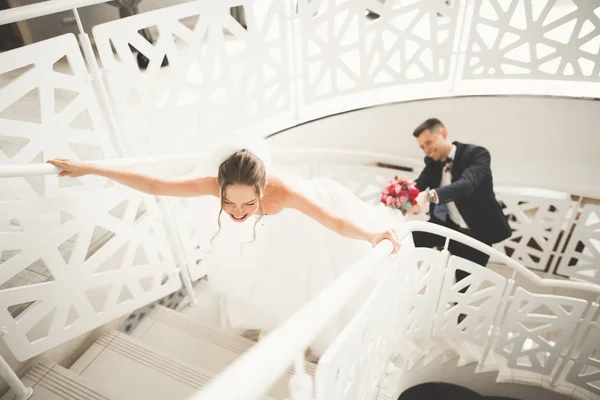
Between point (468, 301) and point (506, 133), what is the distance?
2.49 metres

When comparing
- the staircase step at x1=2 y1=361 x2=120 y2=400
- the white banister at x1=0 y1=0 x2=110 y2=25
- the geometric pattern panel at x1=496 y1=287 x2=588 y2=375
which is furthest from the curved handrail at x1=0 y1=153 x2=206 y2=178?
the geometric pattern panel at x1=496 y1=287 x2=588 y2=375

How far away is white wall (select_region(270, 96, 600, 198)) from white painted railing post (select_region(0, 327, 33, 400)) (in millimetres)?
3030

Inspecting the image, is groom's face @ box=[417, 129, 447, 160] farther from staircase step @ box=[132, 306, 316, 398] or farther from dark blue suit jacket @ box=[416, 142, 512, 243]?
staircase step @ box=[132, 306, 316, 398]

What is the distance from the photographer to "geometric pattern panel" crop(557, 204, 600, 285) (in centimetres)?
475

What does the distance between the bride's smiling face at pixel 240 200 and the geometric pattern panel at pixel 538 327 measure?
2.51m

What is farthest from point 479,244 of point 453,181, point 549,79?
point 549,79

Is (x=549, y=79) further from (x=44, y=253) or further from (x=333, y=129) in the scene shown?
(x=44, y=253)

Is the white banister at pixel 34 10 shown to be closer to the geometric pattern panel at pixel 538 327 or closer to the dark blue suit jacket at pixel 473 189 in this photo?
the dark blue suit jacket at pixel 473 189

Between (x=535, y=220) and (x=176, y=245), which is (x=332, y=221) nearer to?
(x=176, y=245)

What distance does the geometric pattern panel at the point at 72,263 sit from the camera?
6.64 ft

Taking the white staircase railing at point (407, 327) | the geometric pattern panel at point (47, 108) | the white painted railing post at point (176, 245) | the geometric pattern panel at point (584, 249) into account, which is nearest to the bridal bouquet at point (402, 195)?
the white staircase railing at point (407, 327)

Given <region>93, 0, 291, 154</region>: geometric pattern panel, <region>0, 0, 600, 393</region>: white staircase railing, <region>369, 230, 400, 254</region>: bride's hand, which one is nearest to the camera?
<region>369, 230, 400, 254</region>: bride's hand

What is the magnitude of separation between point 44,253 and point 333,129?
3405 mm

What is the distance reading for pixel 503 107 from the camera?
4.51 metres
